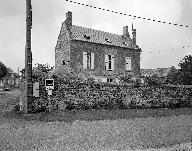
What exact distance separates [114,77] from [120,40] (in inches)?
226

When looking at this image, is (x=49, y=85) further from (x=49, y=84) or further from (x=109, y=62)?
(x=109, y=62)

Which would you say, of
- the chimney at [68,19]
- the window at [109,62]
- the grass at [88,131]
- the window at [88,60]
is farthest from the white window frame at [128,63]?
the grass at [88,131]

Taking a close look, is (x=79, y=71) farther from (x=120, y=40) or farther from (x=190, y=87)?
(x=190, y=87)

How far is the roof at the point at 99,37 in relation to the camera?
29.2 metres

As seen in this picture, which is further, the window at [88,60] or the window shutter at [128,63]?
the window shutter at [128,63]

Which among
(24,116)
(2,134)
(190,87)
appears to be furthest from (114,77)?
(2,134)

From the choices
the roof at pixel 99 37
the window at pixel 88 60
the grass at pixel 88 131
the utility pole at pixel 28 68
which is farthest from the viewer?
the roof at pixel 99 37

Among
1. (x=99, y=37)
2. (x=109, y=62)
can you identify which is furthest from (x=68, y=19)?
(x=109, y=62)

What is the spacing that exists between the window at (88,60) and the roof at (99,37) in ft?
5.21

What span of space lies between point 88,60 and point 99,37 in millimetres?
3853

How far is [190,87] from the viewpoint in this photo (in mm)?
20250

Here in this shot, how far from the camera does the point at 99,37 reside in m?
31.4

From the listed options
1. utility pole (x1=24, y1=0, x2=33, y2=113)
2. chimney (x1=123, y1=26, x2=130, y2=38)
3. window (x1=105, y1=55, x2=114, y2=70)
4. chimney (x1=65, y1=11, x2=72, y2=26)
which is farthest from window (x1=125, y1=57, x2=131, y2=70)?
utility pole (x1=24, y1=0, x2=33, y2=113)

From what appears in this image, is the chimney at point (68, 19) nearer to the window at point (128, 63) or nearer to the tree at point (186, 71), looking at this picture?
the window at point (128, 63)
